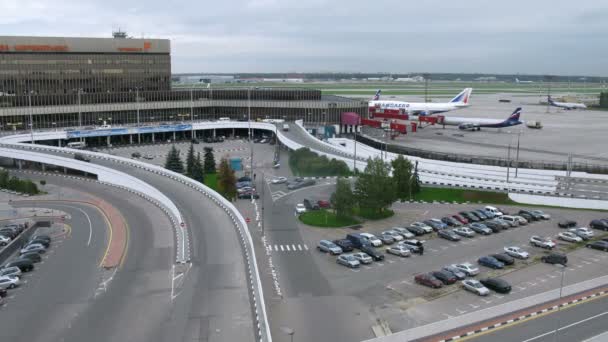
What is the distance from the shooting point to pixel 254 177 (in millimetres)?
57875

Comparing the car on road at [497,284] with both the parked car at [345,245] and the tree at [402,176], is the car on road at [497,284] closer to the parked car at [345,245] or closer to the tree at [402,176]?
the parked car at [345,245]

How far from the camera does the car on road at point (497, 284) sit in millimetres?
28844

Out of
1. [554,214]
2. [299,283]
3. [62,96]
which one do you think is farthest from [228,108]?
[299,283]

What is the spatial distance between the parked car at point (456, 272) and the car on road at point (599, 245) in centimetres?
1164

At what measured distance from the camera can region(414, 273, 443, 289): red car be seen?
2967cm

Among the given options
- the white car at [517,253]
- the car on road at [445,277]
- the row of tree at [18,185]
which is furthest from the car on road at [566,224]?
the row of tree at [18,185]

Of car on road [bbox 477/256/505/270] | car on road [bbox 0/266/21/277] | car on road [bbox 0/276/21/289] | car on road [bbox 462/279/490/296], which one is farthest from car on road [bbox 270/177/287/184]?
car on road [bbox 0/276/21/289]

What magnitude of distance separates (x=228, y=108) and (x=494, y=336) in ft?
263

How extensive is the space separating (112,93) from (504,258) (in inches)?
2930

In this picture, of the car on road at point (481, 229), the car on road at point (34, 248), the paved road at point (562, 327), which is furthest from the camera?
the car on road at point (481, 229)

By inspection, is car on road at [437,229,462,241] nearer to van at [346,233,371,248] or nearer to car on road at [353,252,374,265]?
van at [346,233,371,248]

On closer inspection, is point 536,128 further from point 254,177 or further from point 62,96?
point 62,96

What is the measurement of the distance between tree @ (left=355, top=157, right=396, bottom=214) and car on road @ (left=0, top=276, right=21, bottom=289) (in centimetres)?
2501

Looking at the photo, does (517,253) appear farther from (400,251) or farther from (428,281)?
(428,281)
